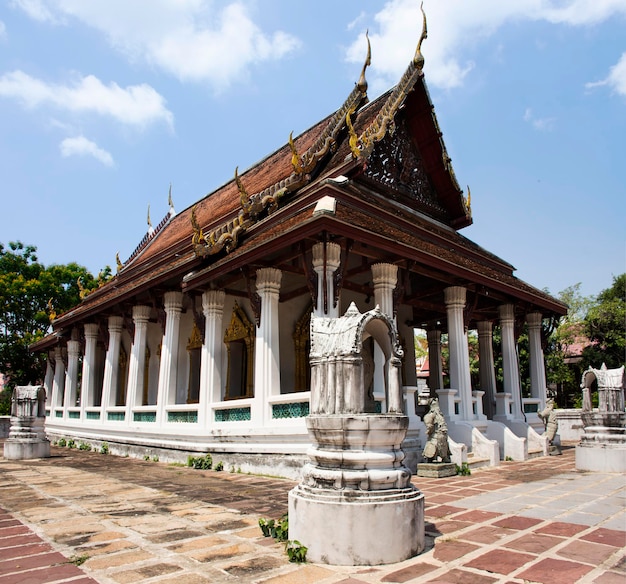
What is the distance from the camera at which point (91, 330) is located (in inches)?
675

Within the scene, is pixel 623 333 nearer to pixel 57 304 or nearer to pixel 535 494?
pixel 535 494

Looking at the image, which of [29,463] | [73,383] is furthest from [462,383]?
[73,383]

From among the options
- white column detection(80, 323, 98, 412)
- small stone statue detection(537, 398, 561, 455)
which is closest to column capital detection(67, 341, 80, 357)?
white column detection(80, 323, 98, 412)

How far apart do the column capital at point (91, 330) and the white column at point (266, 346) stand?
30.7ft

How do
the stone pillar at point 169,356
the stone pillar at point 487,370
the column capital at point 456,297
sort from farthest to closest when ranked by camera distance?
the stone pillar at point 487,370, the stone pillar at point 169,356, the column capital at point 456,297

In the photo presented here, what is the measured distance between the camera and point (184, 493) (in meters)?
7.05

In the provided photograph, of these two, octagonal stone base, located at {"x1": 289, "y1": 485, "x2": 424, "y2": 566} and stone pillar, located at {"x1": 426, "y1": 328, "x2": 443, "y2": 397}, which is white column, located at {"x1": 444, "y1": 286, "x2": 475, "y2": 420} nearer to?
stone pillar, located at {"x1": 426, "y1": 328, "x2": 443, "y2": 397}

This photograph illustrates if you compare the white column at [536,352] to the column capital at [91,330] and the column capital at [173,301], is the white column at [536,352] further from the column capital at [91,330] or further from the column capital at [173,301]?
the column capital at [91,330]

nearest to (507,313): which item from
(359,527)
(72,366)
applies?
(359,527)

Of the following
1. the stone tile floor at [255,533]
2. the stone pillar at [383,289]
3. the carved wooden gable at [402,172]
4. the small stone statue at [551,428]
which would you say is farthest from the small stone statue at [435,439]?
the carved wooden gable at [402,172]

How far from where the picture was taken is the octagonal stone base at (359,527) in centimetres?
382

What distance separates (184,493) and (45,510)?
5.57ft

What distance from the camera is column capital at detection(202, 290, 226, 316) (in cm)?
1125

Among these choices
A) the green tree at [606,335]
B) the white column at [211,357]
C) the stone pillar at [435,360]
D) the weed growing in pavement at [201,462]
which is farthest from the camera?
the green tree at [606,335]
